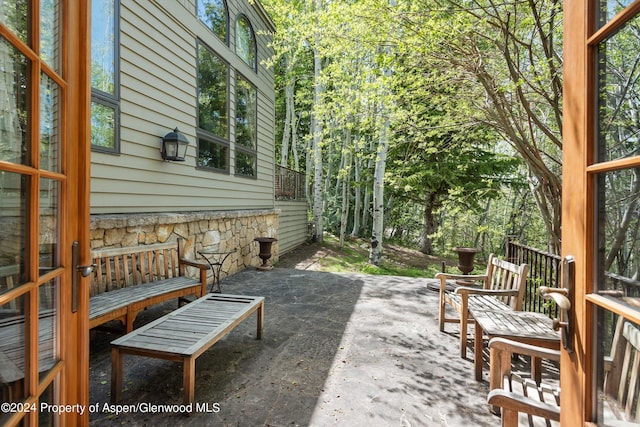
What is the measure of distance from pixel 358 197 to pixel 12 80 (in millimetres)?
12746

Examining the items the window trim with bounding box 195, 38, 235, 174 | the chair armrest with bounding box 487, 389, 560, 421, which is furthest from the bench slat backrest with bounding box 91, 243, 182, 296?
the chair armrest with bounding box 487, 389, 560, 421

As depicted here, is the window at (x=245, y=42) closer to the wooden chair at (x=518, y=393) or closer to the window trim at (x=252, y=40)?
the window trim at (x=252, y=40)

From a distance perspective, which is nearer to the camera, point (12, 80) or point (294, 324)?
point (12, 80)

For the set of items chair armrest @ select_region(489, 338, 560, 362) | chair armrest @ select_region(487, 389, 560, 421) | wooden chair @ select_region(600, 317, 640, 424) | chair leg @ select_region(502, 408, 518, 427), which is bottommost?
chair leg @ select_region(502, 408, 518, 427)

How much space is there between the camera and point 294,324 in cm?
373

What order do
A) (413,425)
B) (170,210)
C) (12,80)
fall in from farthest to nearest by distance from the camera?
1. (170,210)
2. (413,425)
3. (12,80)

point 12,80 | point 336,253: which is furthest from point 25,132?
point 336,253

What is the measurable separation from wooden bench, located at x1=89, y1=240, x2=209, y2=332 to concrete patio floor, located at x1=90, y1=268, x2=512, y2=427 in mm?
424

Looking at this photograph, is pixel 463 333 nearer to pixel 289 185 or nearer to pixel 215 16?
pixel 215 16

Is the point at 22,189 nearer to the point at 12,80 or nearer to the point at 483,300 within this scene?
the point at 12,80

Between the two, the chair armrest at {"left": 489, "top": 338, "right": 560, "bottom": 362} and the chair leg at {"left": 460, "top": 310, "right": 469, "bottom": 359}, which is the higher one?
the chair armrest at {"left": 489, "top": 338, "right": 560, "bottom": 362}

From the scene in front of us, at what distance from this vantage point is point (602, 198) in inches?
37.4

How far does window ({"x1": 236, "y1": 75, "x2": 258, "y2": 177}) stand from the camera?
6594 mm

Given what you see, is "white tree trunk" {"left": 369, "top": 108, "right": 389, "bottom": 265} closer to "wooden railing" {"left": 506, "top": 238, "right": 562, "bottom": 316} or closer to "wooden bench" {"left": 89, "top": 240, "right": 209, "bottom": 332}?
"wooden railing" {"left": 506, "top": 238, "right": 562, "bottom": 316}
